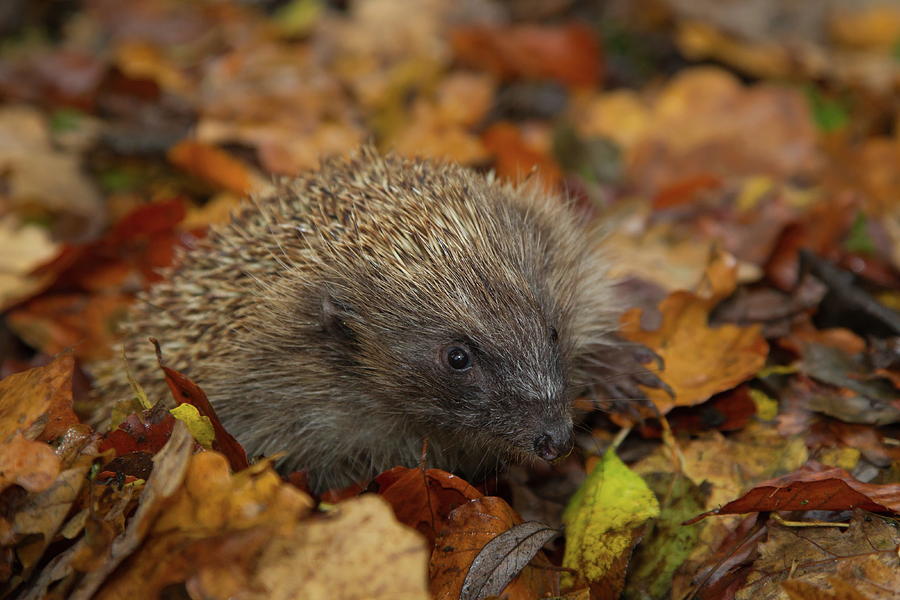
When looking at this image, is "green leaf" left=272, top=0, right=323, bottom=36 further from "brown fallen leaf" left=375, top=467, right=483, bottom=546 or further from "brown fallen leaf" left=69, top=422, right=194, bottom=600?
"brown fallen leaf" left=69, top=422, right=194, bottom=600

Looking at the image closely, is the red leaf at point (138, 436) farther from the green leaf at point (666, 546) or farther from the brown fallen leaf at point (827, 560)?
the brown fallen leaf at point (827, 560)

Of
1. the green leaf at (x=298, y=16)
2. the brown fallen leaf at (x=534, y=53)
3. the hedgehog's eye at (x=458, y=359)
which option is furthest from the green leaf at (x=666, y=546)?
the green leaf at (x=298, y=16)

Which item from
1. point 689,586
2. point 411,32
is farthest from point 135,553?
point 411,32

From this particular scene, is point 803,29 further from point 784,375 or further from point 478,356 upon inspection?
point 478,356

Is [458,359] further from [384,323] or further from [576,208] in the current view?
[576,208]

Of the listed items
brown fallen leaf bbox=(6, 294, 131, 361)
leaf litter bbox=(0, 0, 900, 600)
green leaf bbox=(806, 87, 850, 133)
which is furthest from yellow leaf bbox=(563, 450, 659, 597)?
green leaf bbox=(806, 87, 850, 133)
